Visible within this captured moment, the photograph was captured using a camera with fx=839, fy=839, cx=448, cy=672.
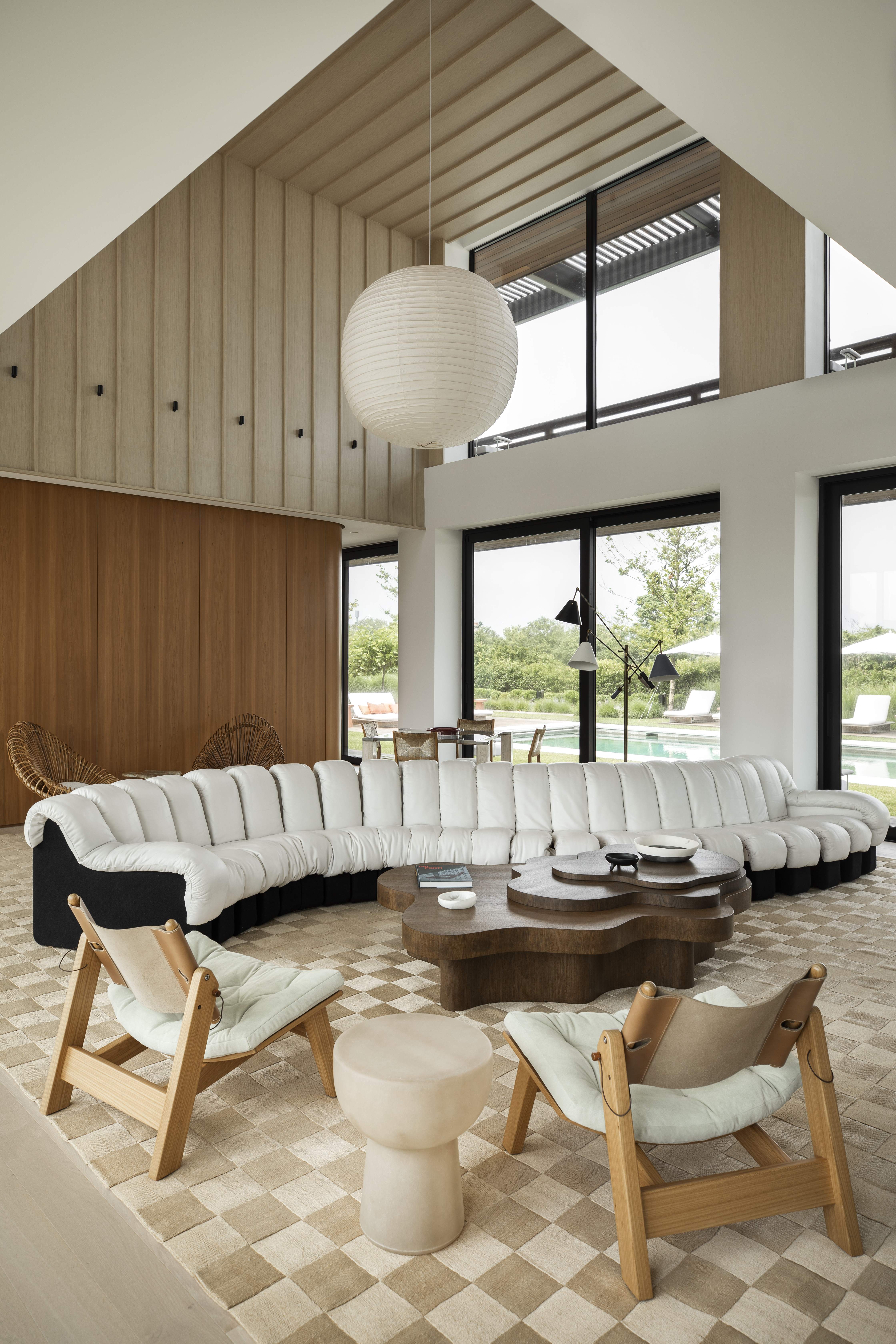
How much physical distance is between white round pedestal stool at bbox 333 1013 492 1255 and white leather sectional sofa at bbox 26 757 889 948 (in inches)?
73.7

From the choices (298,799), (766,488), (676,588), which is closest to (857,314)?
(766,488)

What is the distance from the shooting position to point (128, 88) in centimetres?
210

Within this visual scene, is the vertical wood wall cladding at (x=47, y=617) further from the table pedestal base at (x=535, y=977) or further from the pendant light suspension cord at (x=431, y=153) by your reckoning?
the table pedestal base at (x=535, y=977)

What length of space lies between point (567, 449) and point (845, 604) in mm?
2893

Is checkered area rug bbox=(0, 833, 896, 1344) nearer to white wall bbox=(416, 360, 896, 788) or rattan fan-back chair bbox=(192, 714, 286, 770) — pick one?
white wall bbox=(416, 360, 896, 788)

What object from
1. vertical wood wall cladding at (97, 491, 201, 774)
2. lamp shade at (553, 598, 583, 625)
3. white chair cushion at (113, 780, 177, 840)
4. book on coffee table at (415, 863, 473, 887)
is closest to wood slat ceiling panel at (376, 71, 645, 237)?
vertical wood wall cladding at (97, 491, 201, 774)

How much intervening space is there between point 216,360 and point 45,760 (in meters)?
3.84

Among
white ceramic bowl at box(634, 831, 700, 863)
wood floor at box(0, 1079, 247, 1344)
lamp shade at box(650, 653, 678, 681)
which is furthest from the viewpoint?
lamp shade at box(650, 653, 678, 681)

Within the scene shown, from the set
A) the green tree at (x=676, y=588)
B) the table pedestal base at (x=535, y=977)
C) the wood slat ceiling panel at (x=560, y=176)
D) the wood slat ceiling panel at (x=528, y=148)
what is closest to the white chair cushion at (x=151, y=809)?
the table pedestal base at (x=535, y=977)

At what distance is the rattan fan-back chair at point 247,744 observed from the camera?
761 centimetres

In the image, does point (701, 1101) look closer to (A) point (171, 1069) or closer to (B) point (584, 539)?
(A) point (171, 1069)

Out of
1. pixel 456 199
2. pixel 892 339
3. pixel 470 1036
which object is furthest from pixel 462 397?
pixel 456 199

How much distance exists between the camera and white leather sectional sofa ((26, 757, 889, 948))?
380 cm

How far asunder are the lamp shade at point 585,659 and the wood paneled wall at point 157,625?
3.61 metres
